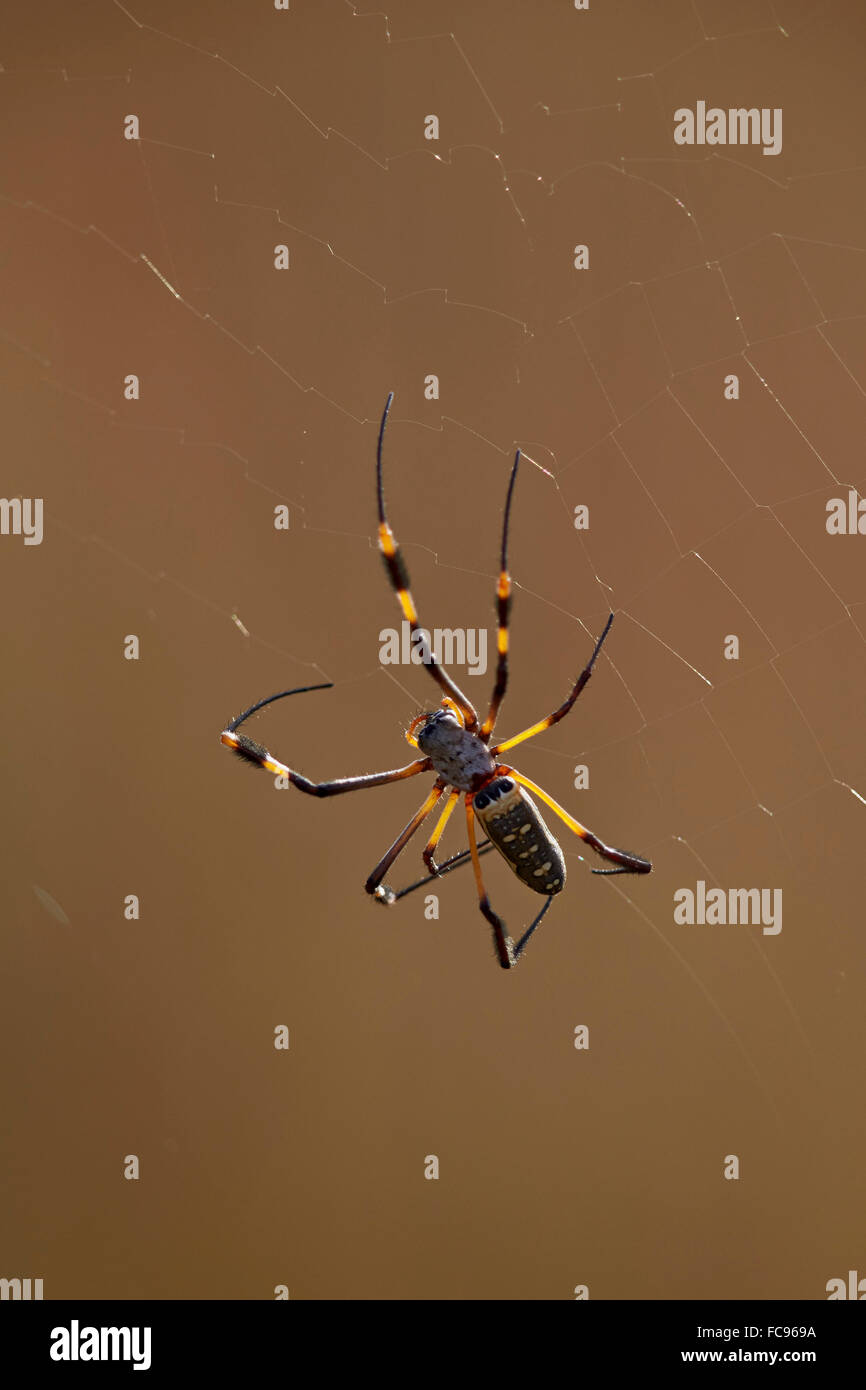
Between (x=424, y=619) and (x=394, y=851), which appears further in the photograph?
(x=424, y=619)

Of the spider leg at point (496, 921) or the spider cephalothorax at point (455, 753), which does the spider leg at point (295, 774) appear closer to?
the spider cephalothorax at point (455, 753)

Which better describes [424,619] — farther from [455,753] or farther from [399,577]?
[399,577]

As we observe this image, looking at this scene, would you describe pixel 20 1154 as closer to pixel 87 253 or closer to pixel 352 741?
pixel 352 741

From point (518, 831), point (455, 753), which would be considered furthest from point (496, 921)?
point (455, 753)

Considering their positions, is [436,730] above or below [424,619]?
below

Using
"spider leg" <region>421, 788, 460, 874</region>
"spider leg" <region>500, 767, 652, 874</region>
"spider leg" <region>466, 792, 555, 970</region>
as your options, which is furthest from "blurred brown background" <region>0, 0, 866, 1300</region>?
"spider leg" <region>500, 767, 652, 874</region>

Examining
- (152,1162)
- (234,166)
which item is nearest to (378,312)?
(234,166)
